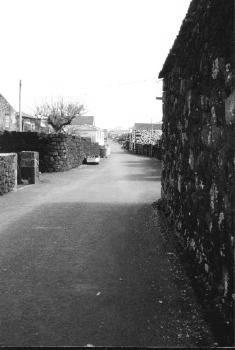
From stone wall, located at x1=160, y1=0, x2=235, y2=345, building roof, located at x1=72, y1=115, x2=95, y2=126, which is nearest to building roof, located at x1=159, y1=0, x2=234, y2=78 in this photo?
stone wall, located at x1=160, y1=0, x2=235, y2=345

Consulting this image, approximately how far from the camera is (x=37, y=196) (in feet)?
43.9

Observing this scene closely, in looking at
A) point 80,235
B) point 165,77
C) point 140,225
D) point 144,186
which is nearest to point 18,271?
point 80,235

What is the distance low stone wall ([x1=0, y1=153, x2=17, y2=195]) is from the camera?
13.5 meters

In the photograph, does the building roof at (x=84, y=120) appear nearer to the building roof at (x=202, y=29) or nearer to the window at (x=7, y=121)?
the window at (x=7, y=121)

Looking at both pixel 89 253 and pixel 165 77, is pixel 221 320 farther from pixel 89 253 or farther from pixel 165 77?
pixel 165 77

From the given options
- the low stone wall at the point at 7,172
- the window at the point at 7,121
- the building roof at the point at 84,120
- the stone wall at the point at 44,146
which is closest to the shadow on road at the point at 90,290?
the low stone wall at the point at 7,172

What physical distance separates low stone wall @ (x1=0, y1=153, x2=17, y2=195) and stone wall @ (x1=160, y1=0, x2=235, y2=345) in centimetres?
803

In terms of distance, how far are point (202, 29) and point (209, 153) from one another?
5.70ft

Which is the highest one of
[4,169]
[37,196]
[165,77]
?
[165,77]

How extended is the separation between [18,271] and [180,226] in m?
2.77

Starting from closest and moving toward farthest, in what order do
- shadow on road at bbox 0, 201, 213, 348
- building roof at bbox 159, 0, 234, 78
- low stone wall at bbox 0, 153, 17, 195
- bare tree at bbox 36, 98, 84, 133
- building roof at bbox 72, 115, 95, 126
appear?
shadow on road at bbox 0, 201, 213, 348 → building roof at bbox 159, 0, 234, 78 → low stone wall at bbox 0, 153, 17, 195 → bare tree at bbox 36, 98, 84, 133 → building roof at bbox 72, 115, 95, 126

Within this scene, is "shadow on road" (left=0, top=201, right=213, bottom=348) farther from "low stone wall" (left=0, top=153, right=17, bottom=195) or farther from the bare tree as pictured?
the bare tree

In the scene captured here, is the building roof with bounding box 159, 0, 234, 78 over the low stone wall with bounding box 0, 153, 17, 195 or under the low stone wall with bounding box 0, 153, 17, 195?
over

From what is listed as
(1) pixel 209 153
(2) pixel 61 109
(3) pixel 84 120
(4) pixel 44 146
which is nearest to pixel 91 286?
(1) pixel 209 153
